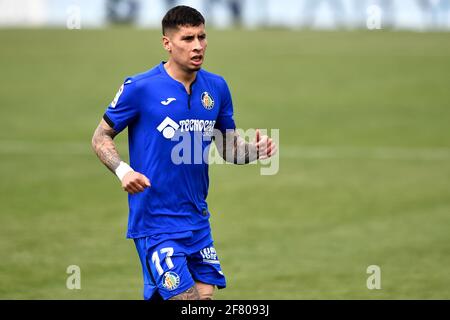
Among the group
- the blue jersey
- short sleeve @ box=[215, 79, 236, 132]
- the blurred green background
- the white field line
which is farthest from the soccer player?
the white field line

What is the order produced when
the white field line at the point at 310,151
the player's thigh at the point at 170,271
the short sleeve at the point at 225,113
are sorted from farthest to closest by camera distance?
the white field line at the point at 310,151 < the short sleeve at the point at 225,113 < the player's thigh at the point at 170,271

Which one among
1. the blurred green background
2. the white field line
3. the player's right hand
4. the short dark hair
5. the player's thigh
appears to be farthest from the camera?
the white field line

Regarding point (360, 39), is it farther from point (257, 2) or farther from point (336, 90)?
point (336, 90)

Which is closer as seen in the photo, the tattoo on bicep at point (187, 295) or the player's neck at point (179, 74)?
the tattoo on bicep at point (187, 295)

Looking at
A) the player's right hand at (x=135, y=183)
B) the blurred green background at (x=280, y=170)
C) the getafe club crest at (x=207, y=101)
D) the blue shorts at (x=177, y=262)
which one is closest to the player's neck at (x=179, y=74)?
the getafe club crest at (x=207, y=101)

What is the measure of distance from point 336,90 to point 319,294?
18.0 metres

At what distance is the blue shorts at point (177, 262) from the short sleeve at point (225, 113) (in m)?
0.91

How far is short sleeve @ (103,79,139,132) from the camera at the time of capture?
26.8ft

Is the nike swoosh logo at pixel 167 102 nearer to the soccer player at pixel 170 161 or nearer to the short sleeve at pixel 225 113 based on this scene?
the soccer player at pixel 170 161

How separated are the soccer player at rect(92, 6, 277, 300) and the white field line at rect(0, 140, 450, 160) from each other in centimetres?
1266

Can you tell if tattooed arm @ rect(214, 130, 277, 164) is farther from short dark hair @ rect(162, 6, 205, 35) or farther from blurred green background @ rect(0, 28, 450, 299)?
blurred green background @ rect(0, 28, 450, 299)

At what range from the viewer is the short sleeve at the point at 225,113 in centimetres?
866

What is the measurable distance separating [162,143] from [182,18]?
1.01 meters

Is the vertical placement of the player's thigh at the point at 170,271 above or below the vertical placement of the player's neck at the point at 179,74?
below
